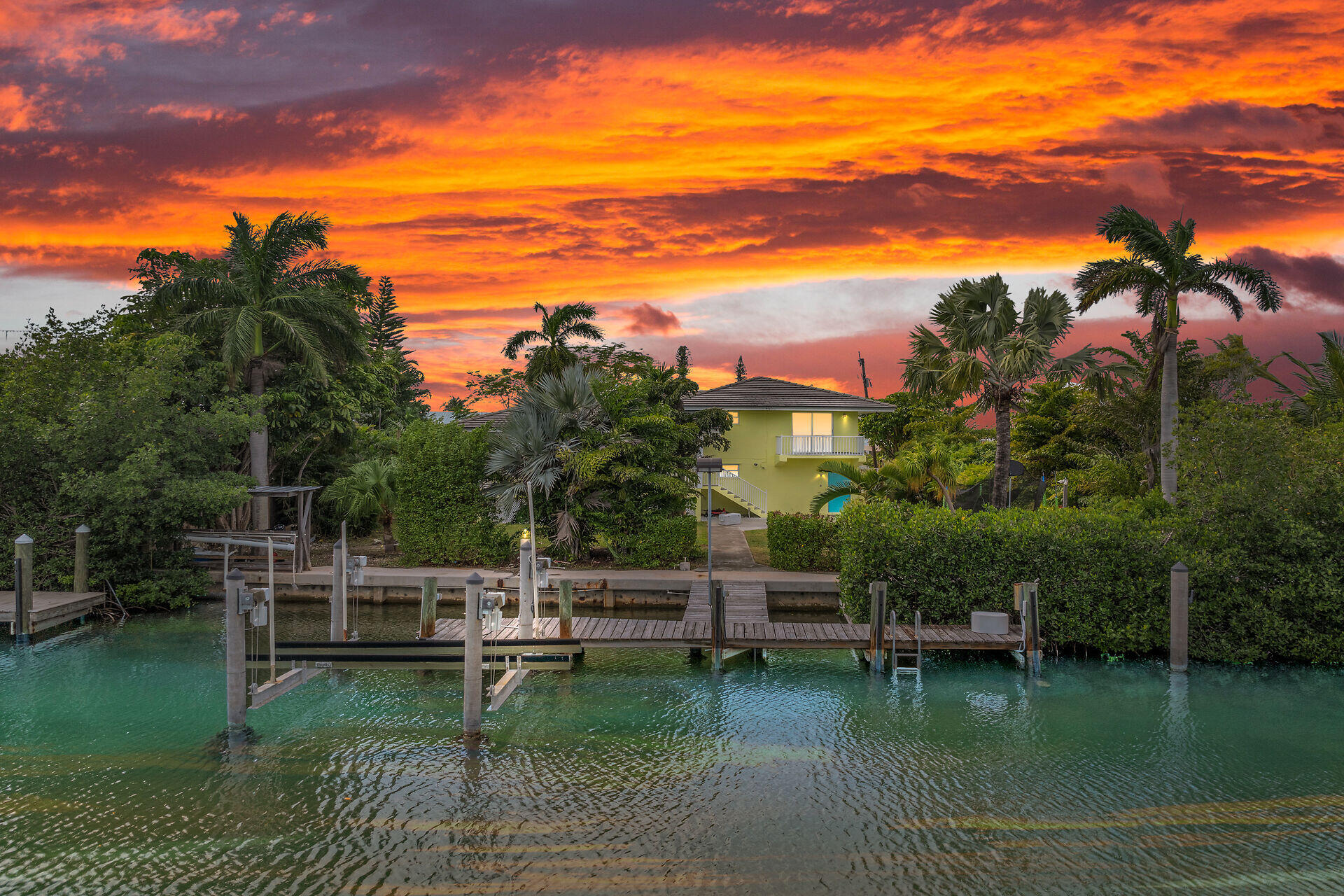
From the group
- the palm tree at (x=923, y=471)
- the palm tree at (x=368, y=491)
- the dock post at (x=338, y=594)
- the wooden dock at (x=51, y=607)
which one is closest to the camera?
the dock post at (x=338, y=594)

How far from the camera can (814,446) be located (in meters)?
36.6

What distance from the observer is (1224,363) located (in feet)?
88.6

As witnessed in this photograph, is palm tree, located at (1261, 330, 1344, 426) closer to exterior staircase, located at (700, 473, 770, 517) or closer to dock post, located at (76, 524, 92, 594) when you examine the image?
exterior staircase, located at (700, 473, 770, 517)

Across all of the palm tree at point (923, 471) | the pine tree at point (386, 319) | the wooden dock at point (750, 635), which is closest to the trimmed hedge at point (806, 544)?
the palm tree at point (923, 471)

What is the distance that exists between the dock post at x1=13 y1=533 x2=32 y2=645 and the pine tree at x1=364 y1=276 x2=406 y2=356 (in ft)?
132

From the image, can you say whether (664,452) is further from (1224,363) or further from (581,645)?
(1224,363)

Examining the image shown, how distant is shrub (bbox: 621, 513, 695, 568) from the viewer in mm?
22484

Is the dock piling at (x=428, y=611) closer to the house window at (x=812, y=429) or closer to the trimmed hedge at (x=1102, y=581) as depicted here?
the trimmed hedge at (x=1102, y=581)

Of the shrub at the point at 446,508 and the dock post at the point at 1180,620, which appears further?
the shrub at the point at 446,508

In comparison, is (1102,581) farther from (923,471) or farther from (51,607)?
(51,607)

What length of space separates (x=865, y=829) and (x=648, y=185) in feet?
65.9

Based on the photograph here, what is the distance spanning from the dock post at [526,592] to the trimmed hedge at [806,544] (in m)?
9.48

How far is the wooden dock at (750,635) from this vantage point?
1425cm

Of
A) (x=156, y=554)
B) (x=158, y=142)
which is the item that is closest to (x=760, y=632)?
(x=156, y=554)
